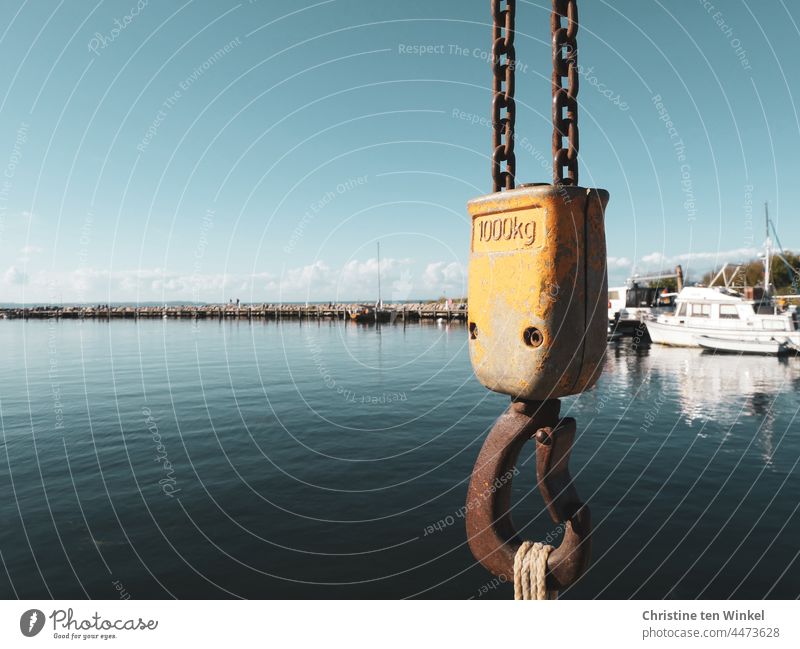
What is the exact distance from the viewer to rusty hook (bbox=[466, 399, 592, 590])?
69.2 inches

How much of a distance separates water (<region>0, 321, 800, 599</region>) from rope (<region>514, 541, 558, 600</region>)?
17.9 feet

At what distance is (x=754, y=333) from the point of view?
3241 cm

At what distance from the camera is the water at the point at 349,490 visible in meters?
7.08

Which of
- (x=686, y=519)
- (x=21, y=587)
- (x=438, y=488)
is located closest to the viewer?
(x=21, y=587)

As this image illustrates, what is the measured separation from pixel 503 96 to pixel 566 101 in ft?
0.82

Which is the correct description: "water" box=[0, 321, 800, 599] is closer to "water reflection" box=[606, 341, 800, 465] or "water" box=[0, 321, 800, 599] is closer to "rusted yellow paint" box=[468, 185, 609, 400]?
"water reflection" box=[606, 341, 800, 465]

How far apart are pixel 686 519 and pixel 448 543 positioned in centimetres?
474

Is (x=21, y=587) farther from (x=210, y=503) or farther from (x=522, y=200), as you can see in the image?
(x=522, y=200)
